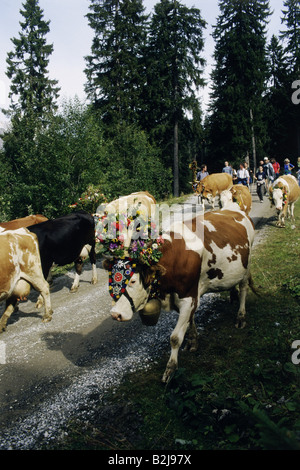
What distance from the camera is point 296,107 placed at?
122 ft

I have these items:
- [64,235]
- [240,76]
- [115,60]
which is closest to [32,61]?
[115,60]

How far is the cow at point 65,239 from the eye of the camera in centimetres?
795

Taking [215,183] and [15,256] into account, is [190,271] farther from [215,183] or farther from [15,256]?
[215,183]

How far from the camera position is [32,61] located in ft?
100

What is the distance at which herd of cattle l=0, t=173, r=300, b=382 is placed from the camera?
4.41 metres

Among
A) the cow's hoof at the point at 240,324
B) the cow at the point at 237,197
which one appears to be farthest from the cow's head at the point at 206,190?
the cow's hoof at the point at 240,324

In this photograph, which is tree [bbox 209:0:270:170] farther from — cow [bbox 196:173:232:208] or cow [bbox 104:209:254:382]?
cow [bbox 104:209:254:382]

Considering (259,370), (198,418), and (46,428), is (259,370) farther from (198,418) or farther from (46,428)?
(46,428)

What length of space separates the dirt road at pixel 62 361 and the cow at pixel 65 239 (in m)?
1.14

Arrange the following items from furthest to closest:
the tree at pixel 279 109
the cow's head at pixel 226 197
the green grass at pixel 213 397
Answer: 1. the tree at pixel 279 109
2. the cow's head at pixel 226 197
3. the green grass at pixel 213 397

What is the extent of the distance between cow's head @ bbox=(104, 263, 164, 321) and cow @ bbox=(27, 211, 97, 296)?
4154mm

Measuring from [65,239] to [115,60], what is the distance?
27441 mm

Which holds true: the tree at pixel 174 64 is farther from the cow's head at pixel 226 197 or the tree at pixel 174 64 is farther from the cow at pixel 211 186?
the cow's head at pixel 226 197

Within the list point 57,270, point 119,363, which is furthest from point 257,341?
point 57,270
